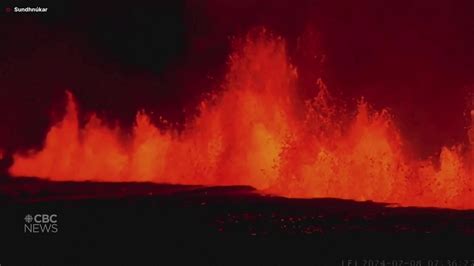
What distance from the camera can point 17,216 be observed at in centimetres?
2664

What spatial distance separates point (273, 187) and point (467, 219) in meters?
14.7

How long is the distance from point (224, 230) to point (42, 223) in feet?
24.3

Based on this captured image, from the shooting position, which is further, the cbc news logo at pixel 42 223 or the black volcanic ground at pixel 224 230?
the black volcanic ground at pixel 224 230

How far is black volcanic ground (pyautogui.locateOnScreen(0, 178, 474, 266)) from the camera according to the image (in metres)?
22.9

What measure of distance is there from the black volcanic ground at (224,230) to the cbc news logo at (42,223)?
504 mm

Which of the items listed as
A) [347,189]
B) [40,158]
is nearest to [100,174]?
[40,158]

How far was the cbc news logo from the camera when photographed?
22.0 metres

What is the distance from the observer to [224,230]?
27281 mm

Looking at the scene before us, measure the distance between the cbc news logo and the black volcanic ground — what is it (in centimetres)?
50

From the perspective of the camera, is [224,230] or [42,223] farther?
[224,230]

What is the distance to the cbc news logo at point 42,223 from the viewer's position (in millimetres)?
21984

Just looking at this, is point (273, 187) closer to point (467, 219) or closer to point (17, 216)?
point (467, 219)

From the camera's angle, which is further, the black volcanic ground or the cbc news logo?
the black volcanic ground

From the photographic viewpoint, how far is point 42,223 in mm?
21953
